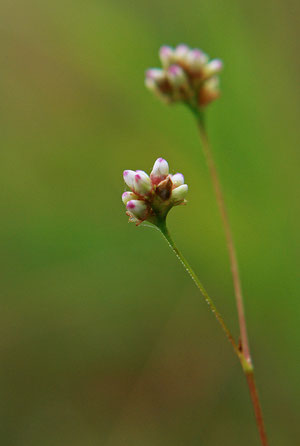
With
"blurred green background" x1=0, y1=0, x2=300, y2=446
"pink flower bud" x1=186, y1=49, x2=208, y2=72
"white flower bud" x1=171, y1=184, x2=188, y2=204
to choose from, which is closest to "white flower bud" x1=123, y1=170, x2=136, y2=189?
"white flower bud" x1=171, y1=184, x2=188, y2=204

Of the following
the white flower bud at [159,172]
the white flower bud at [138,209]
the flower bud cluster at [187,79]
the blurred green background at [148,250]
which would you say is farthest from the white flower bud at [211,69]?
the white flower bud at [138,209]

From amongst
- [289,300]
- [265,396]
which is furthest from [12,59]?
[265,396]

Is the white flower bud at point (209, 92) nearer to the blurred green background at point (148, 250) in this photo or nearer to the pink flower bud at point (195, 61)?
the pink flower bud at point (195, 61)

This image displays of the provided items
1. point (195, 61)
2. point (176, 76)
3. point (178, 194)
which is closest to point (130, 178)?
point (178, 194)

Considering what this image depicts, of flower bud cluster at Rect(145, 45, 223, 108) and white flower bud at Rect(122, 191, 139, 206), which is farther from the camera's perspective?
flower bud cluster at Rect(145, 45, 223, 108)

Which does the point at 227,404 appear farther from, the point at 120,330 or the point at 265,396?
the point at 120,330

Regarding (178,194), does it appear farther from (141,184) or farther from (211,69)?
(211,69)

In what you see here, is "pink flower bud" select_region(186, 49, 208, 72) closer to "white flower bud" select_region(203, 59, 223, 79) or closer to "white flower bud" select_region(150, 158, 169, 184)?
"white flower bud" select_region(203, 59, 223, 79)
